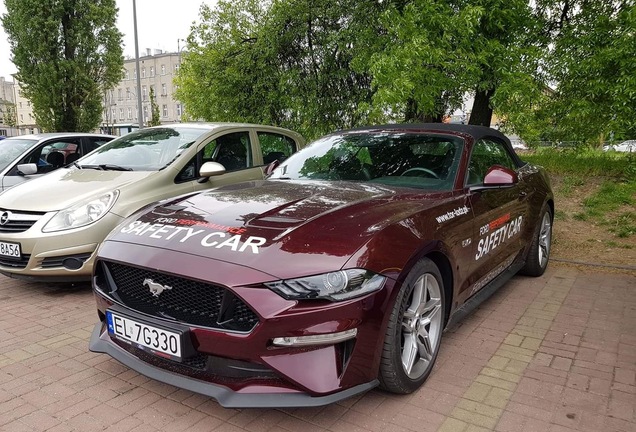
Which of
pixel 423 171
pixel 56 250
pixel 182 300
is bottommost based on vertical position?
pixel 56 250

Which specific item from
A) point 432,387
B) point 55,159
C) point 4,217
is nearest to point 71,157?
point 55,159

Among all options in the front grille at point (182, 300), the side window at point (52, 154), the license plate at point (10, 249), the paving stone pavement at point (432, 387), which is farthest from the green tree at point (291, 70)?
the front grille at point (182, 300)

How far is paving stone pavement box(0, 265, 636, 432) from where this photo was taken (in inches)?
98.2

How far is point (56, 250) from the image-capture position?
423 centimetres

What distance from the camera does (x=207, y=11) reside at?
1299 cm

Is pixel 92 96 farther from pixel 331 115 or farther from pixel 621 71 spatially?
pixel 621 71

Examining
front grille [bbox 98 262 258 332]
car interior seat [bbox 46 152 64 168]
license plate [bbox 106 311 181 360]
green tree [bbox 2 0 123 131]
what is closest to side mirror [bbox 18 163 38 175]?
car interior seat [bbox 46 152 64 168]

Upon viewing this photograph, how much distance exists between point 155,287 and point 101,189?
97.9 inches

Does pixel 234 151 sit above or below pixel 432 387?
above

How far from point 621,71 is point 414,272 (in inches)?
212

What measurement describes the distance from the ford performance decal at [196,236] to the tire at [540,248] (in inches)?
137

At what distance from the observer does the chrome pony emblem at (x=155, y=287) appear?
2.44 metres

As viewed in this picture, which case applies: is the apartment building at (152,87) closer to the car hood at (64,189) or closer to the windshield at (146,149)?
the windshield at (146,149)

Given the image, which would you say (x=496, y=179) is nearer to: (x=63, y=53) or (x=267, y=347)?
(x=267, y=347)
